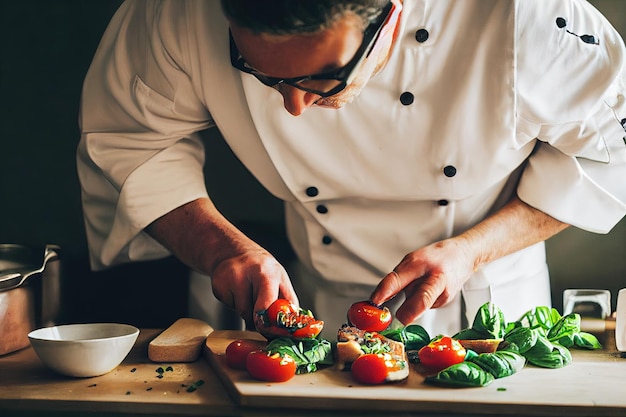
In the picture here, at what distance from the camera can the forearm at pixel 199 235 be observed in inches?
70.6

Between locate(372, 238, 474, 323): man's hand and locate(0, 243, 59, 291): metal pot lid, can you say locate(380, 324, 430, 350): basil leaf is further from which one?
locate(0, 243, 59, 291): metal pot lid

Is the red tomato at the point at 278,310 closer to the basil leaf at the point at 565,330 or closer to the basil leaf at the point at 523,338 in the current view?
the basil leaf at the point at 523,338

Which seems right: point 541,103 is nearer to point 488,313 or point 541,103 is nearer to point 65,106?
point 488,313

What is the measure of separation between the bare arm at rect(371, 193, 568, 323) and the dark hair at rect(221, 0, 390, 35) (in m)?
0.57

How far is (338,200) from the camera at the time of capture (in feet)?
6.38

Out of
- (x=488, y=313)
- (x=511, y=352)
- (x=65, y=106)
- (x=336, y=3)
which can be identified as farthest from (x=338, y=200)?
(x=65, y=106)

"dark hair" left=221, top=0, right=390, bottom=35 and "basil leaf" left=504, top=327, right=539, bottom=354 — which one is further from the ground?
"dark hair" left=221, top=0, right=390, bottom=35

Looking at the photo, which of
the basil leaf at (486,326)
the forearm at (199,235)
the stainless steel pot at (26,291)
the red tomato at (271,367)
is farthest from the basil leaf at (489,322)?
the stainless steel pot at (26,291)

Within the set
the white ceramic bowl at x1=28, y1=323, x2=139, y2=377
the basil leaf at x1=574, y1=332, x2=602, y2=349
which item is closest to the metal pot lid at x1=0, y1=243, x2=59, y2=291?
the white ceramic bowl at x1=28, y1=323, x2=139, y2=377

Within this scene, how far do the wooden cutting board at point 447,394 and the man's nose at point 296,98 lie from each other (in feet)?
1.63

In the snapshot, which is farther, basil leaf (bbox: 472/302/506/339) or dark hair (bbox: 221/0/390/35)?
basil leaf (bbox: 472/302/506/339)

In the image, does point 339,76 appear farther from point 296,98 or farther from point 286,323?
point 286,323

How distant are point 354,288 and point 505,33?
709 millimetres

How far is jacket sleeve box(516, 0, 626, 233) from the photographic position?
1.77 metres
